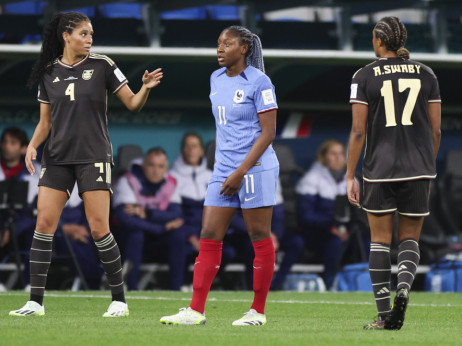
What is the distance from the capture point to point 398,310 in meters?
6.25

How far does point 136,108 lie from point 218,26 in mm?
5479

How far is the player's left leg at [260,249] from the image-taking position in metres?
6.81

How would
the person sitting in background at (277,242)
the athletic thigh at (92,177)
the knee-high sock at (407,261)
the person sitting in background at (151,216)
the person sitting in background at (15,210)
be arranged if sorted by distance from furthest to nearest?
1. the person sitting in background at (277,242)
2. the person sitting in background at (151,216)
3. the person sitting in background at (15,210)
4. the athletic thigh at (92,177)
5. the knee-high sock at (407,261)

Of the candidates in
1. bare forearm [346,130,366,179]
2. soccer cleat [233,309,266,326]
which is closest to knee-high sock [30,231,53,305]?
soccer cleat [233,309,266,326]

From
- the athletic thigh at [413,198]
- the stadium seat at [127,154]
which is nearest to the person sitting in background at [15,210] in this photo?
the stadium seat at [127,154]

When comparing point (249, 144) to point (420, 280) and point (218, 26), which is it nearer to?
point (218, 26)

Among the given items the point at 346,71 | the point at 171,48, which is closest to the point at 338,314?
the point at 171,48

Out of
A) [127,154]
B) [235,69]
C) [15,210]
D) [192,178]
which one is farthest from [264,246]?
[127,154]

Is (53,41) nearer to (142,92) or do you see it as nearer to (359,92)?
(142,92)

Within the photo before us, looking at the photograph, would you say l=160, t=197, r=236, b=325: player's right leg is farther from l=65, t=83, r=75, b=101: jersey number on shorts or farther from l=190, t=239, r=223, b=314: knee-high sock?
l=65, t=83, r=75, b=101: jersey number on shorts

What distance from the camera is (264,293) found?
273 inches

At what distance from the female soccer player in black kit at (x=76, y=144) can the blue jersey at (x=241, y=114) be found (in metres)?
0.67

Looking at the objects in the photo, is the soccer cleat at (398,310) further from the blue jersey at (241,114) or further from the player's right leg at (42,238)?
the player's right leg at (42,238)

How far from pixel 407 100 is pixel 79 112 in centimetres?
219
